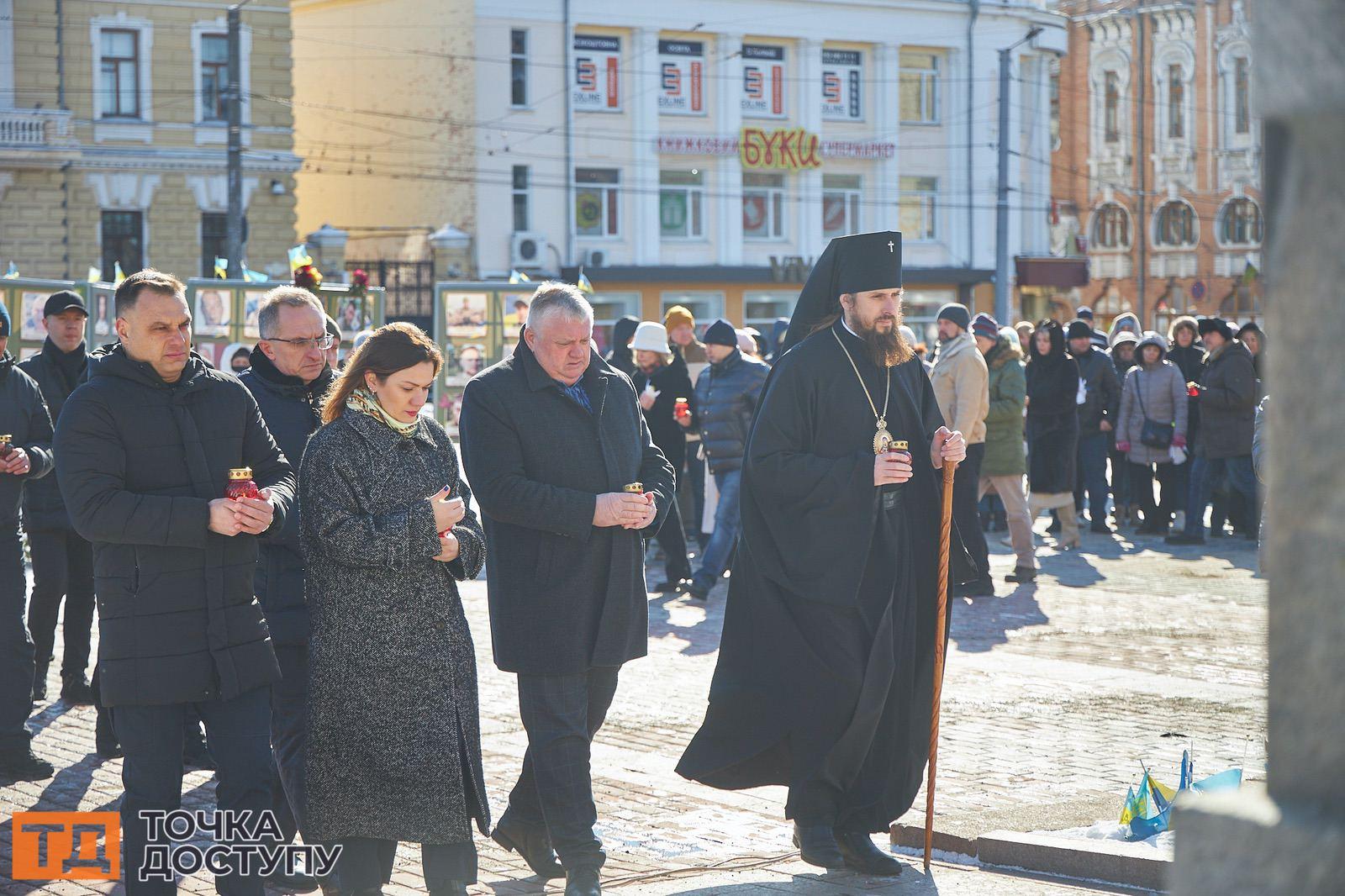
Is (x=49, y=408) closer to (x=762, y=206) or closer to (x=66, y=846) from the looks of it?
(x=66, y=846)

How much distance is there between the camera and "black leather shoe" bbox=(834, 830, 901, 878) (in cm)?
593

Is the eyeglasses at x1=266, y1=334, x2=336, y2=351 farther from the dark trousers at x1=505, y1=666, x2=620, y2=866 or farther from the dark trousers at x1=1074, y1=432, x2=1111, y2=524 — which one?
the dark trousers at x1=1074, y1=432, x2=1111, y2=524

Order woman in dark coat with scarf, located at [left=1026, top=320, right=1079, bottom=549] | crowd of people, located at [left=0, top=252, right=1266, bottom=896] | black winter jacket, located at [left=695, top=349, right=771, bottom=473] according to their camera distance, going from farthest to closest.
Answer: woman in dark coat with scarf, located at [left=1026, top=320, right=1079, bottom=549], black winter jacket, located at [left=695, top=349, right=771, bottom=473], crowd of people, located at [left=0, top=252, right=1266, bottom=896]

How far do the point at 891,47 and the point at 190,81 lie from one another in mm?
19469

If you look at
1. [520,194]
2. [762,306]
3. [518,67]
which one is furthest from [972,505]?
[762,306]

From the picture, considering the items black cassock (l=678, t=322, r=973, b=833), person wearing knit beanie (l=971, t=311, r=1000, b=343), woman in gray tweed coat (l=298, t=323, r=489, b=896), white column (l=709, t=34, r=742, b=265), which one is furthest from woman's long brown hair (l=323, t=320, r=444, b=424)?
white column (l=709, t=34, r=742, b=265)

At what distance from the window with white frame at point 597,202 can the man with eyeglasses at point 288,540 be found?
4050 cm

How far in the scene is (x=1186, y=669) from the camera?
9.89 meters

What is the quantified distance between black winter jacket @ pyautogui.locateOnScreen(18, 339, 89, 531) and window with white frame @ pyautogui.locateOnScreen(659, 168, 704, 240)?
39.0m

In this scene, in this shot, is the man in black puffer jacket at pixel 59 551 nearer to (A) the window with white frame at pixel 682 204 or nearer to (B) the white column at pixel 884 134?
(A) the window with white frame at pixel 682 204

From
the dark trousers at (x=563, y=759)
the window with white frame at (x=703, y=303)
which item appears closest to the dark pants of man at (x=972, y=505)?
the dark trousers at (x=563, y=759)

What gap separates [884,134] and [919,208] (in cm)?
233

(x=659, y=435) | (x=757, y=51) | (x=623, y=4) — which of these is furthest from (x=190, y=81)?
(x=659, y=435)

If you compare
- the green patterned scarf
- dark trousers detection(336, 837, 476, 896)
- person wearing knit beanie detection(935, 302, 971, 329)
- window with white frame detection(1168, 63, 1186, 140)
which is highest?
window with white frame detection(1168, 63, 1186, 140)
